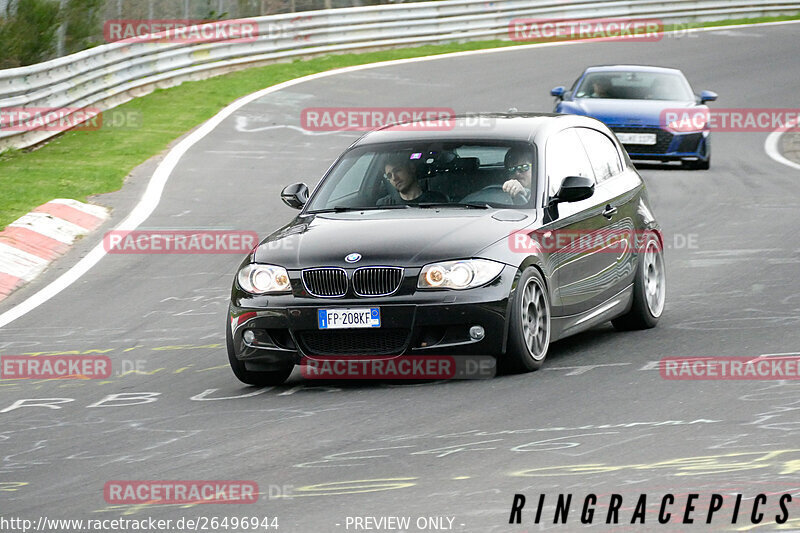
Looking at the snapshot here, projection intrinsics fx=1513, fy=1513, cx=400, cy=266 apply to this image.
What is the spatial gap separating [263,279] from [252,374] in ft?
2.03

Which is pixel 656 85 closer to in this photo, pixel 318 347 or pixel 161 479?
pixel 318 347

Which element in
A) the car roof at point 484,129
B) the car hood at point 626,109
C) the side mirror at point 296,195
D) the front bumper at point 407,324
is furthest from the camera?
the car hood at point 626,109

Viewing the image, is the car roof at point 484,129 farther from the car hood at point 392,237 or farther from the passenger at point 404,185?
the car hood at point 392,237

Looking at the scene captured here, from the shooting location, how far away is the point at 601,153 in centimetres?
1109

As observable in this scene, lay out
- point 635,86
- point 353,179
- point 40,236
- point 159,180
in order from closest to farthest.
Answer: point 353,179, point 40,236, point 159,180, point 635,86

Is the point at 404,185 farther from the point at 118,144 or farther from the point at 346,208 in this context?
the point at 118,144

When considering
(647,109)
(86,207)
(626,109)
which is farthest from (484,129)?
(647,109)

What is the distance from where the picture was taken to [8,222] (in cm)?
1500

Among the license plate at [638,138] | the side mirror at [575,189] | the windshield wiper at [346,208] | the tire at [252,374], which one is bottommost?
the tire at [252,374]

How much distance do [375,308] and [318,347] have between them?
1.46 ft

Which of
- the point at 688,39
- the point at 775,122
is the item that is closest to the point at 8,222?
the point at 775,122

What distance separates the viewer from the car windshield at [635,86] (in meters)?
22.6

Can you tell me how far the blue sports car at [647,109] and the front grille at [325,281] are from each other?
1311 centimetres

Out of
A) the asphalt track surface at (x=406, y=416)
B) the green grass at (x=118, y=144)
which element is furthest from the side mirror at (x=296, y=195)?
the green grass at (x=118, y=144)
